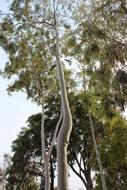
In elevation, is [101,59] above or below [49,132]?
below

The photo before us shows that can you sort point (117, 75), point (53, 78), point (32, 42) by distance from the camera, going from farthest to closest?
point (53, 78), point (32, 42), point (117, 75)

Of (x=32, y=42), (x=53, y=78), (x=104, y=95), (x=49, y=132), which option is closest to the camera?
(x=104, y=95)

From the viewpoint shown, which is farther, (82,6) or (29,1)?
(29,1)

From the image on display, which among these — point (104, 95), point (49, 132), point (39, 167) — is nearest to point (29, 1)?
point (104, 95)

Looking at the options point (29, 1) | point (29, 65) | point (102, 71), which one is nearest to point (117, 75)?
point (102, 71)

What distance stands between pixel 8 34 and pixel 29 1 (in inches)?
94.4

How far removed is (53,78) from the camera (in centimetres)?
2772

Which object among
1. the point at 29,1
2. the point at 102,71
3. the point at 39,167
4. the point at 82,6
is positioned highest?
the point at 29,1

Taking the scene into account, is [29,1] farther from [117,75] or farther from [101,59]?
[117,75]

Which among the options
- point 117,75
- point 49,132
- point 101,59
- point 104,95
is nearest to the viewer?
point 117,75

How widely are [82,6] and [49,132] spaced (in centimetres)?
2082

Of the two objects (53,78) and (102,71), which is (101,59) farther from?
(53,78)

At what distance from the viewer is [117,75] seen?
14273mm

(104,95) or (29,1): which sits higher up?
(29,1)
